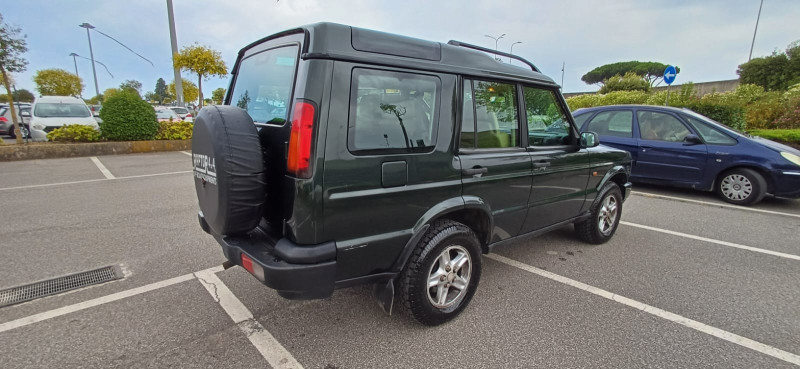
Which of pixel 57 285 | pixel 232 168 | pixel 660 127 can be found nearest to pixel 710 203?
pixel 660 127

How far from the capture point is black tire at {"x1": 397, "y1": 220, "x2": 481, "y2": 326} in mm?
2309

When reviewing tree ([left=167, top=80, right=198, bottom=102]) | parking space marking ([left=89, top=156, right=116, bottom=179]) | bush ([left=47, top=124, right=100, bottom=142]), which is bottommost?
parking space marking ([left=89, top=156, right=116, bottom=179])

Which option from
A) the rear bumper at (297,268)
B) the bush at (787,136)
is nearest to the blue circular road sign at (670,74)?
the bush at (787,136)

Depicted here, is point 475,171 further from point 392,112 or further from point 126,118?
point 126,118

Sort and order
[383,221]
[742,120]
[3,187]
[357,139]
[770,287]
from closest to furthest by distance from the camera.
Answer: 1. [357,139]
2. [383,221]
3. [770,287]
4. [3,187]
5. [742,120]

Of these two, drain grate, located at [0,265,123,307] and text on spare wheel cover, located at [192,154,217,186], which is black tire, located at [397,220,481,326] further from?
drain grate, located at [0,265,123,307]

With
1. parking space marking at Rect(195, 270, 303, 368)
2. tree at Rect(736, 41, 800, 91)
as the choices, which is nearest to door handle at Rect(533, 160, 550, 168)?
parking space marking at Rect(195, 270, 303, 368)

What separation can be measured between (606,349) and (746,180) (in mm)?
5746

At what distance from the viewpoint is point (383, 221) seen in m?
2.12

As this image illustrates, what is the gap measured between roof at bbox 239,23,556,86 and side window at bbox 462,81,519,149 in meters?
0.11

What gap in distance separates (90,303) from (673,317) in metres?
4.33

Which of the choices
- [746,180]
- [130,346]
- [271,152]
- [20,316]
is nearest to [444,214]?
[271,152]

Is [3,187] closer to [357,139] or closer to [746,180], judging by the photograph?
[357,139]

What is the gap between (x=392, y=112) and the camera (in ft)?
7.13
